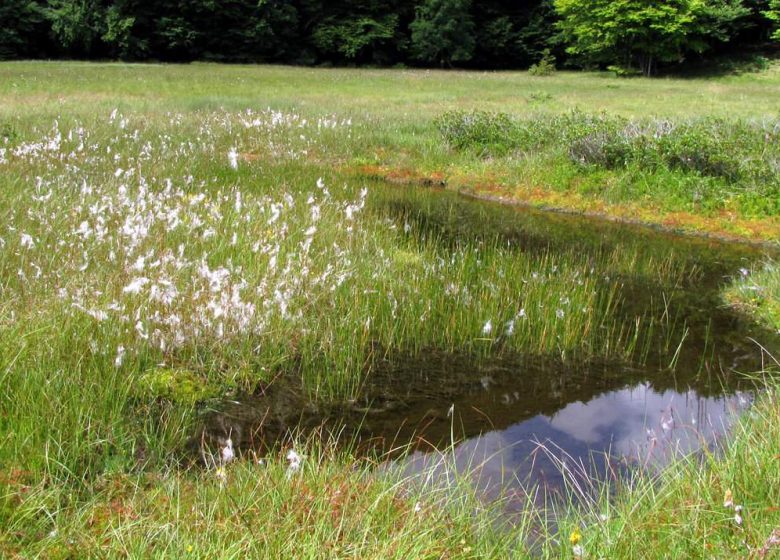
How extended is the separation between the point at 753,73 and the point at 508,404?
43823 mm

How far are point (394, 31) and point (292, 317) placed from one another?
53.3m

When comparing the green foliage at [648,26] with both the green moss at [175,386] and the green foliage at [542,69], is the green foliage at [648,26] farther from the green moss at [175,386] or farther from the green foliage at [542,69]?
the green moss at [175,386]

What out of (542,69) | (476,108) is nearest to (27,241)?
(476,108)

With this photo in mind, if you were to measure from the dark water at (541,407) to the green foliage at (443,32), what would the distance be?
47.5m

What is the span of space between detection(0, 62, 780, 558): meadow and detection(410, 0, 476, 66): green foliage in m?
39.4

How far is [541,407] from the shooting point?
557 cm

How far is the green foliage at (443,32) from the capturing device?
172 feet

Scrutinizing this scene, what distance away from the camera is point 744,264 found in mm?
10328

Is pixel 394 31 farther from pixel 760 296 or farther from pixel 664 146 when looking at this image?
pixel 760 296

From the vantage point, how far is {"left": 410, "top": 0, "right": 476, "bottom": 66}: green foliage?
52312 millimetres

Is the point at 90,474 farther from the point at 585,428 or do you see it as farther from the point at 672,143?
the point at 672,143

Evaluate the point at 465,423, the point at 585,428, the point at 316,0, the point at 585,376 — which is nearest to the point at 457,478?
the point at 465,423

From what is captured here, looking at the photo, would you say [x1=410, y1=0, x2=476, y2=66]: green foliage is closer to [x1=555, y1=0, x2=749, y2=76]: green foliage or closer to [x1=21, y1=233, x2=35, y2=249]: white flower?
[x1=555, y1=0, x2=749, y2=76]: green foliage

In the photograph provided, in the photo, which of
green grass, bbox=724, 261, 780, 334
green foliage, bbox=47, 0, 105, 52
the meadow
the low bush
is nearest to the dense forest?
green foliage, bbox=47, 0, 105, 52
